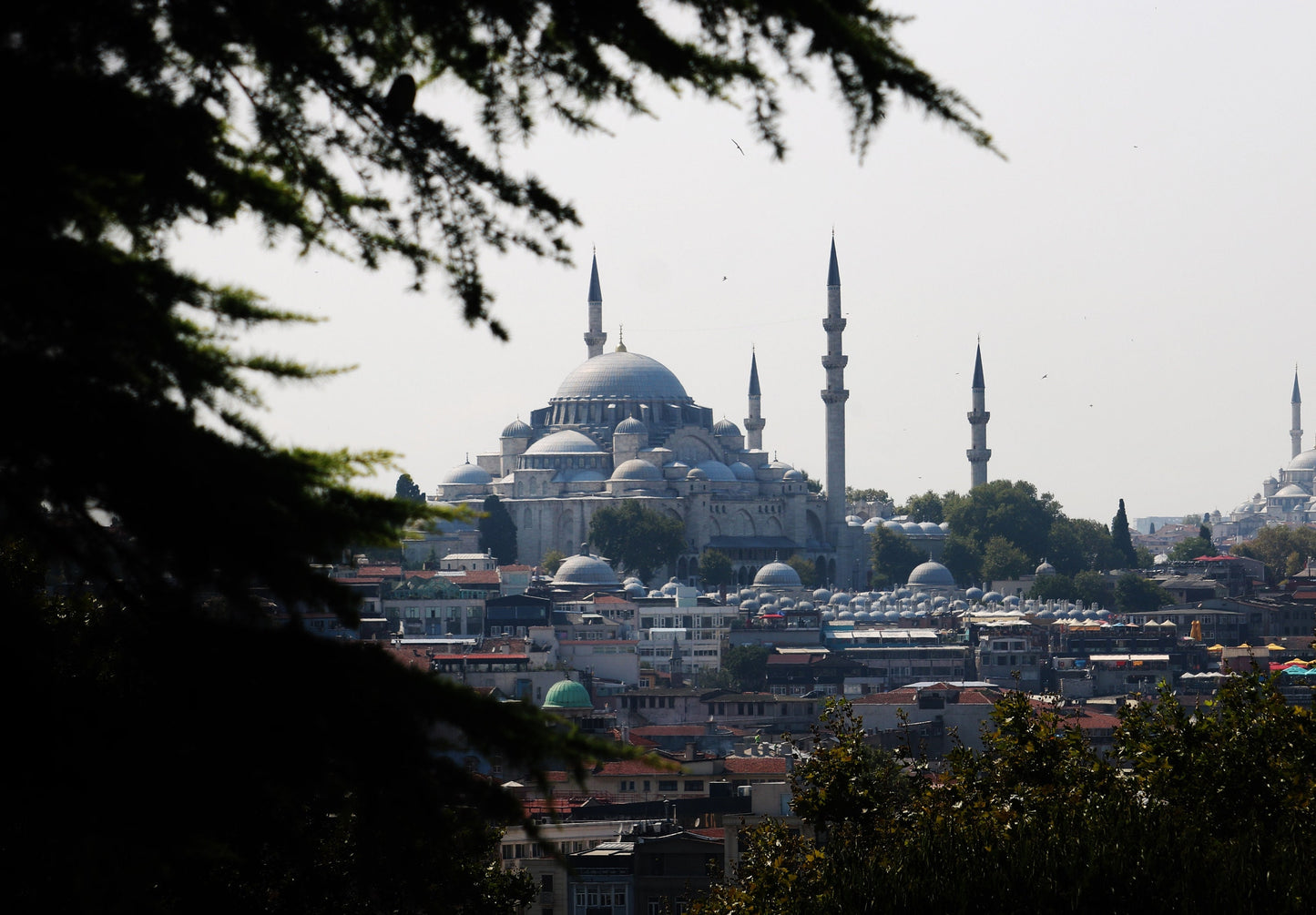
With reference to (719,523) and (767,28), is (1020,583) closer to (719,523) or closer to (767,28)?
(719,523)

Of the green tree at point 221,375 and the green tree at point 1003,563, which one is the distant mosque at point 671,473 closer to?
the green tree at point 1003,563

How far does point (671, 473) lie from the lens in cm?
8269

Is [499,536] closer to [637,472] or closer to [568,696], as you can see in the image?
[637,472]

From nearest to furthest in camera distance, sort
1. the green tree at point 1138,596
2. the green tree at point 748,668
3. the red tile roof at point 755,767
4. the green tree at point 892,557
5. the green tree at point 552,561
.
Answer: the red tile roof at point 755,767, the green tree at point 748,668, the green tree at point 1138,596, the green tree at point 552,561, the green tree at point 892,557

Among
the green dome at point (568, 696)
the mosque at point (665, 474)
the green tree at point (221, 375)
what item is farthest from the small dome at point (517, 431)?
the green tree at point (221, 375)

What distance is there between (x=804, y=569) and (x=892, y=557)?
8.41 metres

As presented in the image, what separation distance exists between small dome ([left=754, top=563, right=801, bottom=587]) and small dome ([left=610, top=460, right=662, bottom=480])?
792cm

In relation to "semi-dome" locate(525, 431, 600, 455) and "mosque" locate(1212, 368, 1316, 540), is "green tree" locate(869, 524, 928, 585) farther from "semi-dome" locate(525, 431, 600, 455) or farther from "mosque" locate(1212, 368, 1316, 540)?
"mosque" locate(1212, 368, 1316, 540)

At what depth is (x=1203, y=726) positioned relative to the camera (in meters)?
13.2

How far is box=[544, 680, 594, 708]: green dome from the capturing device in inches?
1700

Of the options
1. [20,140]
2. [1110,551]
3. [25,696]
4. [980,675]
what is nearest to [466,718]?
[25,696]

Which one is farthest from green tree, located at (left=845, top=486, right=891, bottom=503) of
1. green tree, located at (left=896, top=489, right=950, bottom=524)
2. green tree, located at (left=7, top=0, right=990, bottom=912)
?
green tree, located at (left=7, top=0, right=990, bottom=912)

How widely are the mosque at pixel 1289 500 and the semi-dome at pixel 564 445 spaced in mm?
75276

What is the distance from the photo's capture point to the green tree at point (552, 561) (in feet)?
253
